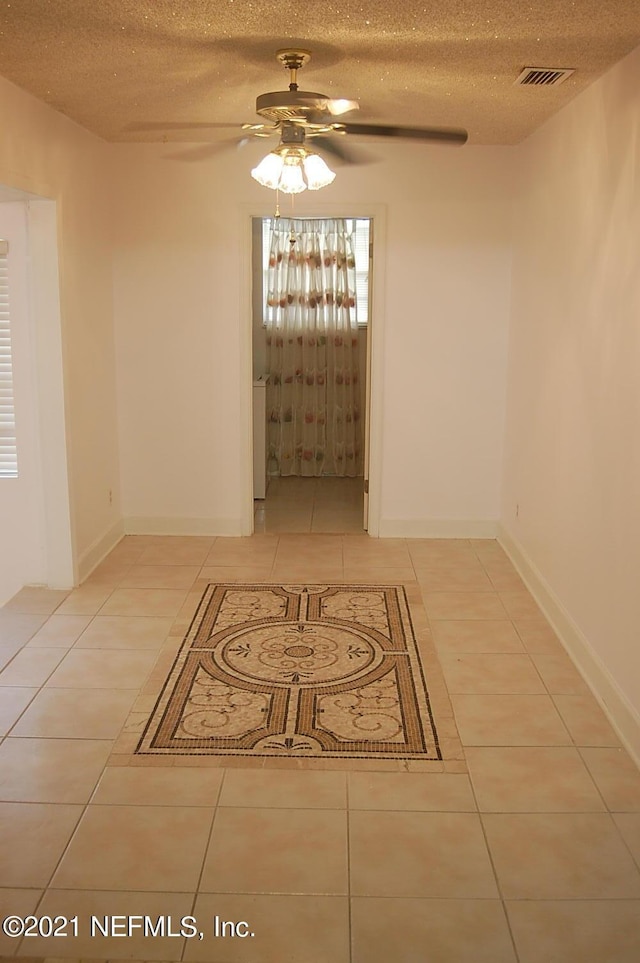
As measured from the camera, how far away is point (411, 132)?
128 inches

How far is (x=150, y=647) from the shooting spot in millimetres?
4305

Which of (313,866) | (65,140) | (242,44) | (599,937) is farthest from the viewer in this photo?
(65,140)

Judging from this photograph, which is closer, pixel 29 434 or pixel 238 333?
pixel 29 434

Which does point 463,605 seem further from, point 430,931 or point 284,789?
point 430,931

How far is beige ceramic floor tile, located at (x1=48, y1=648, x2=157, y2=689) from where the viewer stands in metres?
3.92

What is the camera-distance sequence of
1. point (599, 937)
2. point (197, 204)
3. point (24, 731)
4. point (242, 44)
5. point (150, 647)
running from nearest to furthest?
point (599, 937) → point (242, 44) → point (24, 731) → point (150, 647) → point (197, 204)

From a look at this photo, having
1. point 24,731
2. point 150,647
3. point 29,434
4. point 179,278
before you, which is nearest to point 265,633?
point 150,647

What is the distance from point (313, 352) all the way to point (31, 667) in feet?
14.2

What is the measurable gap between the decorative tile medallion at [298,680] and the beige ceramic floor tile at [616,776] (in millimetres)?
573

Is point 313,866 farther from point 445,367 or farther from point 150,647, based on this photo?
point 445,367

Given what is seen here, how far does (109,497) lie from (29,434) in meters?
0.98

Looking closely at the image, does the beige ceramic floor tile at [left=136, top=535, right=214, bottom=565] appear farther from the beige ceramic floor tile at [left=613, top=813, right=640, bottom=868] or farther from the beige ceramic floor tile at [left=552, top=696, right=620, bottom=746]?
the beige ceramic floor tile at [left=613, top=813, right=640, bottom=868]

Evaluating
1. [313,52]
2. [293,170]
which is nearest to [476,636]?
[293,170]

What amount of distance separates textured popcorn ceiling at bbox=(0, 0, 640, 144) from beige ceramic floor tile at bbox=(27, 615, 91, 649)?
2.52 metres
